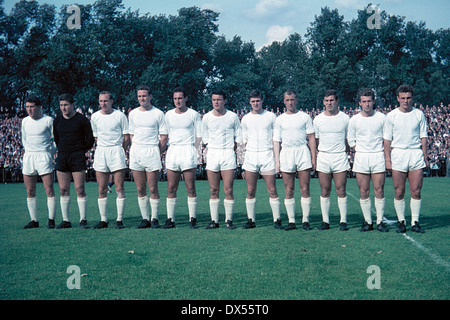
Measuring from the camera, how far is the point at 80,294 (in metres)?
4.80

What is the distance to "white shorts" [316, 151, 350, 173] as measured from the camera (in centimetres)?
826

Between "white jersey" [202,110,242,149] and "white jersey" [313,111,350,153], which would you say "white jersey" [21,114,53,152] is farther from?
"white jersey" [313,111,350,153]

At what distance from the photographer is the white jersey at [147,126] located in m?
8.75

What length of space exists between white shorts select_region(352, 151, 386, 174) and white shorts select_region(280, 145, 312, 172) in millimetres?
885

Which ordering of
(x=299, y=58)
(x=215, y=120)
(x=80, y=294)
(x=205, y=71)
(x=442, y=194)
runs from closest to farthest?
(x=80, y=294)
(x=215, y=120)
(x=442, y=194)
(x=205, y=71)
(x=299, y=58)

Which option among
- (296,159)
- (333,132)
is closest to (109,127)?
(296,159)

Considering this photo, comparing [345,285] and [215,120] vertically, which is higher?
[215,120]

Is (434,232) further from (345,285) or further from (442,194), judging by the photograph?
(442,194)

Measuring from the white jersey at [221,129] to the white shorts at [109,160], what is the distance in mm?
1616

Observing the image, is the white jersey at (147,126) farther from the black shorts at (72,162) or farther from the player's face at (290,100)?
the player's face at (290,100)

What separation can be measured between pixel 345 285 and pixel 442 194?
10.9 metres

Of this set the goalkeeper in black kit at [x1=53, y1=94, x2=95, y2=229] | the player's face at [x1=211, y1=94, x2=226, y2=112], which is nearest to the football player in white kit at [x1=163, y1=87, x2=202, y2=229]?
the player's face at [x1=211, y1=94, x2=226, y2=112]

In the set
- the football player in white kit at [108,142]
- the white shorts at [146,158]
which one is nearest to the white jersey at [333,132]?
the white shorts at [146,158]
